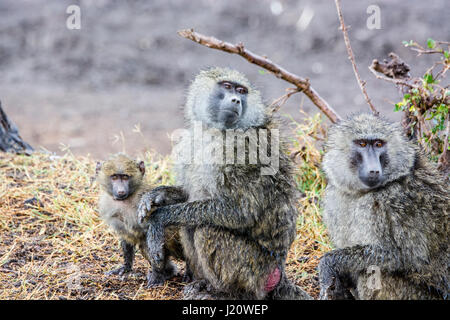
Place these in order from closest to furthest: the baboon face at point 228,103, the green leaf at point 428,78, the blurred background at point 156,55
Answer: the baboon face at point 228,103, the green leaf at point 428,78, the blurred background at point 156,55

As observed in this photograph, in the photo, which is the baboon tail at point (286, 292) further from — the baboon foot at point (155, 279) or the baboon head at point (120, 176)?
the baboon head at point (120, 176)

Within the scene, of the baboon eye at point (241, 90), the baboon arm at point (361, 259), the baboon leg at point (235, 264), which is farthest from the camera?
the baboon eye at point (241, 90)

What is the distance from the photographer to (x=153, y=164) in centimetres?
546

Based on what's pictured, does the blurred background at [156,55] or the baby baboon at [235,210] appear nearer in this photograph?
the baby baboon at [235,210]

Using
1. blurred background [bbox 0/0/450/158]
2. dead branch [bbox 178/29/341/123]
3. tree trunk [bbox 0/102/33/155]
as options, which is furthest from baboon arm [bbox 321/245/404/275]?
blurred background [bbox 0/0/450/158]

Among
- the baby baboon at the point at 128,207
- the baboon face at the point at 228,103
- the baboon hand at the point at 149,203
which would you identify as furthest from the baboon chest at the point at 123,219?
the baboon face at the point at 228,103

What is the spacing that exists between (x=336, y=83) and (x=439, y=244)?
678 centimetres

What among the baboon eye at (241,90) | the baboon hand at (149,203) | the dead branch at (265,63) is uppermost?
the dead branch at (265,63)

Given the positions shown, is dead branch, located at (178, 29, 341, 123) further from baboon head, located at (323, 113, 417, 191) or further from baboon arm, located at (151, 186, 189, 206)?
baboon head, located at (323, 113, 417, 191)

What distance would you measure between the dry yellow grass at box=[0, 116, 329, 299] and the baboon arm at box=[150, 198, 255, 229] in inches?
21.0

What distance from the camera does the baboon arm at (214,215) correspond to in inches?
131

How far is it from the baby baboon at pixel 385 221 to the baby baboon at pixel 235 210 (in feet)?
1.17

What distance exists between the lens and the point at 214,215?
3.34 metres

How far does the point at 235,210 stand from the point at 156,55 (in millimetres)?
8063
